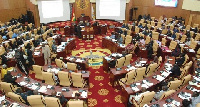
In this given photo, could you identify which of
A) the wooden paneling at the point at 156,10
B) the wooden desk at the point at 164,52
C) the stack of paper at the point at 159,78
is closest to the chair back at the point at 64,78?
the stack of paper at the point at 159,78

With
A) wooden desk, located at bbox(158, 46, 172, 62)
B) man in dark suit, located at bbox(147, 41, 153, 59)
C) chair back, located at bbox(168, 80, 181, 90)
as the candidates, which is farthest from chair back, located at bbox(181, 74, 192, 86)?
→ man in dark suit, located at bbox(147, 41, 153, 59)

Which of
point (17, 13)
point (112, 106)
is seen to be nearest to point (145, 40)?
point (112, 106)

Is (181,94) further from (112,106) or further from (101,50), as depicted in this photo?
(101,50)

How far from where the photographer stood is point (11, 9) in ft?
68.9

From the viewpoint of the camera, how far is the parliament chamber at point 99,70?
23.5 ft

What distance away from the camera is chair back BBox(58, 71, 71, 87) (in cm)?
851

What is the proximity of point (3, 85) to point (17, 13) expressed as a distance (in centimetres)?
1614

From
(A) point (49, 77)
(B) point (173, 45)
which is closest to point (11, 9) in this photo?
(A) point (49, 77)

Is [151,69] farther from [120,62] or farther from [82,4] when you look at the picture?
[82,4]

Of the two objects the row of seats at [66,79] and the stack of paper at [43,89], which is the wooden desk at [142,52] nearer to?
the row of seats at [66,79]

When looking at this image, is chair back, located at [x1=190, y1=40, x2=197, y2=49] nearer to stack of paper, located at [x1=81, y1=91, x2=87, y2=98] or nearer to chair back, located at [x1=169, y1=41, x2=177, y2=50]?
chair back, located at [x1=169, y1=41, x2=177, y2=50]

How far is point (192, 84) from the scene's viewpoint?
814cm

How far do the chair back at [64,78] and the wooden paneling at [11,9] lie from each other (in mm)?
15650

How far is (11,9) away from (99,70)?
50.0ft
